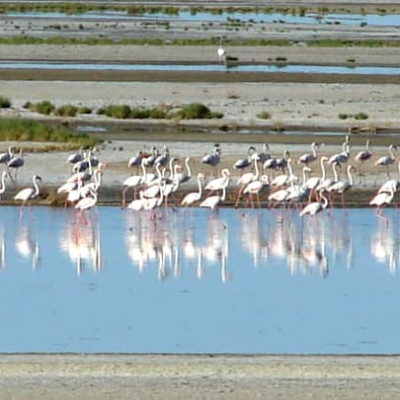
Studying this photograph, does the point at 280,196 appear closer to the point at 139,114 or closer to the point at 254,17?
the point at 139,114

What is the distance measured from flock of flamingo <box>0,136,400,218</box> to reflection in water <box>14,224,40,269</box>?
1416mm

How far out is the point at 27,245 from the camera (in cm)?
1959

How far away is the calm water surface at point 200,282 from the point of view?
14.0 metres

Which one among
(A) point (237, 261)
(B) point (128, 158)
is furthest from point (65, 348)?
(B) point (128, 158)

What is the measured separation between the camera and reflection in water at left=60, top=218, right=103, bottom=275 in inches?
716

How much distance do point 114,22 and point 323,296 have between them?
69.2m

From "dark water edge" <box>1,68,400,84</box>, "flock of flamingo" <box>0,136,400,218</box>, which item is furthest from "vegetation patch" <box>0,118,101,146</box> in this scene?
"dark water edge" <box>1,68,400,84</box>

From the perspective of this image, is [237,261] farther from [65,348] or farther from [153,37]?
[153,37]

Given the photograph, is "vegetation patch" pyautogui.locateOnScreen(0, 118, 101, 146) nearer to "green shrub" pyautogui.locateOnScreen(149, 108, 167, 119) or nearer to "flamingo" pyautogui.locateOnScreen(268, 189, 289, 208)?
"green shrub" pyautogui.locateOnScreen(149, 108, 167, 119)

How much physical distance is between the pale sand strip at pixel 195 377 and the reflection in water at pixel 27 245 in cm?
563

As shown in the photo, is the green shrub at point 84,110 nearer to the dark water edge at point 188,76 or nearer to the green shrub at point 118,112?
the green shrub at point 118,112

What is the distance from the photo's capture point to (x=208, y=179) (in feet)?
85.9

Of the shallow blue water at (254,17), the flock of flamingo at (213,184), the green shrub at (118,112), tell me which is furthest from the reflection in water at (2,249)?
the shallow blue water at (254,17)

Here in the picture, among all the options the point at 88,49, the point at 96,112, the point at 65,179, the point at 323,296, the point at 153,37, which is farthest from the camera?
Answer: the point at 153,37
